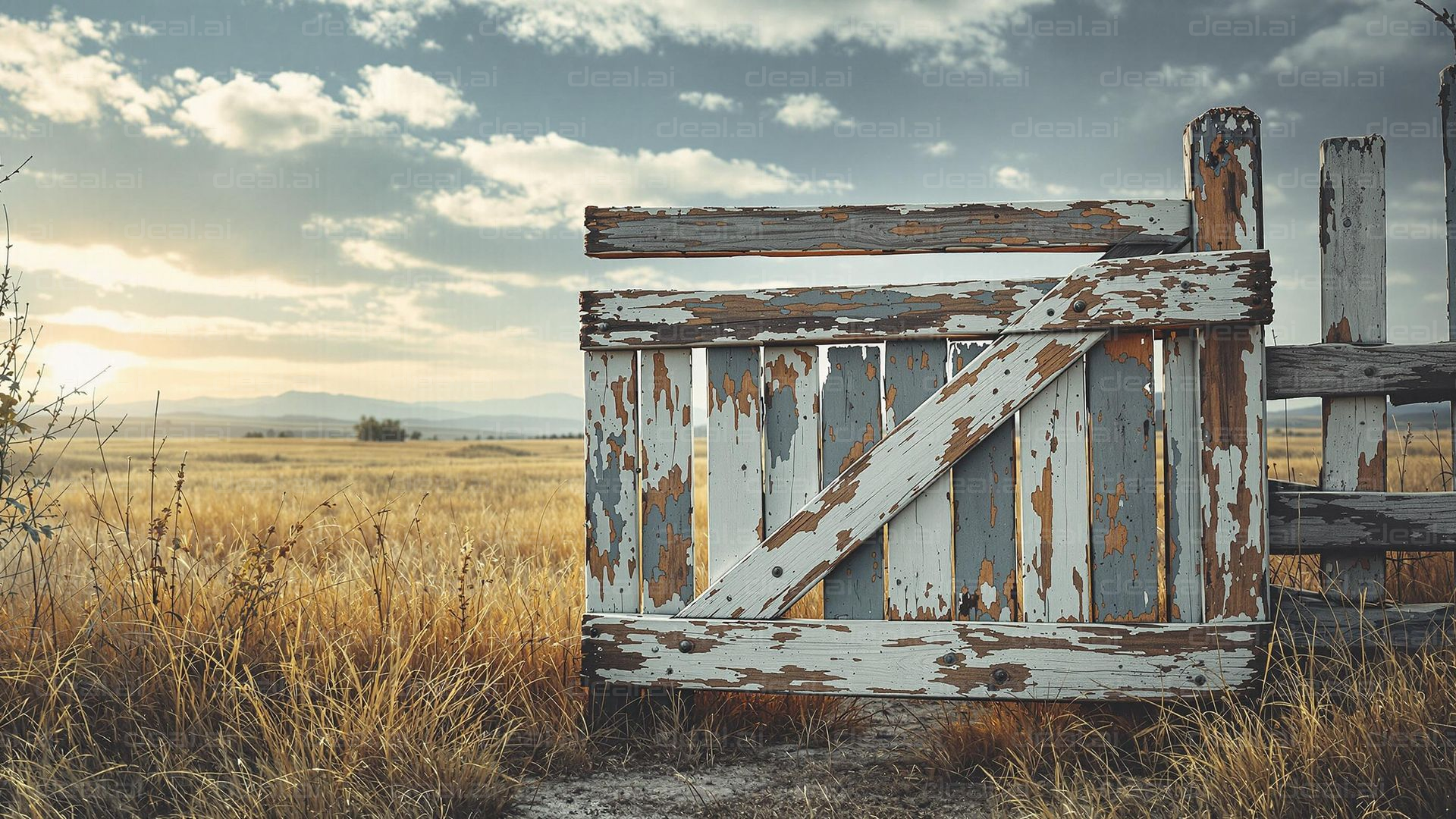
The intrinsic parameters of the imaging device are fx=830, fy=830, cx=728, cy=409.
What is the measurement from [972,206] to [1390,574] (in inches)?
122

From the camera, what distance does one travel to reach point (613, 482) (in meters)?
3.14

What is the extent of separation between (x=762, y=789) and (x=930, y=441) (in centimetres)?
132

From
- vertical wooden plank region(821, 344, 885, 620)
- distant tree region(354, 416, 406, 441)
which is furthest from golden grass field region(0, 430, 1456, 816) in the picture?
distant tree region(354, 416, 406, 441)

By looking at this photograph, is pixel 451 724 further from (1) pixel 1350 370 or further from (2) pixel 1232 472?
(1) pixel 1350 370

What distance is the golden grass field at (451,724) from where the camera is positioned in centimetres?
245

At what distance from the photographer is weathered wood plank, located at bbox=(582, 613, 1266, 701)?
2.94m

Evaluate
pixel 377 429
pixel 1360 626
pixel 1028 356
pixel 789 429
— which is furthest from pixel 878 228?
pixel 377 429

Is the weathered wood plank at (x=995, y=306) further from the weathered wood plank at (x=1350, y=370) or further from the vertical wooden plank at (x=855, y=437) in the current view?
the weathered wood plank at (x=1350, y=370)

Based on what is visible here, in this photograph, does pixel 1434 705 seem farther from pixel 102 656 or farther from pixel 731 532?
pixel 102 656

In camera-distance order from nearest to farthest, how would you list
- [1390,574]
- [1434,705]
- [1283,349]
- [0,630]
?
[1434,705] < [1283,349] < [0,630] < [1390,574]

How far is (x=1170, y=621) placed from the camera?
300 centimetres

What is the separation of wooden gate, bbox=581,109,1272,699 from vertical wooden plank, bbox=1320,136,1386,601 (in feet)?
1.43

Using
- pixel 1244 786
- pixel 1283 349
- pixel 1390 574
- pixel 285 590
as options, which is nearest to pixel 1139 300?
pixel 1283 349

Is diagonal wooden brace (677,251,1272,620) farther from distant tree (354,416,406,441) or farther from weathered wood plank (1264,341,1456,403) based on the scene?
distant tree (354,416,406,441)
